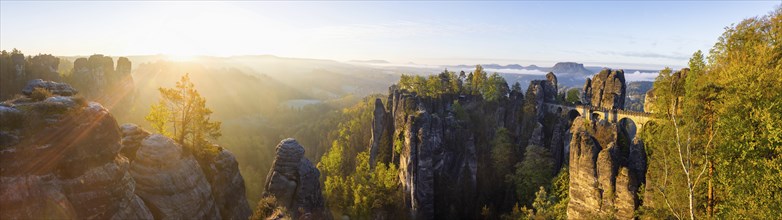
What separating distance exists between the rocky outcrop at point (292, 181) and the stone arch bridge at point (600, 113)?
161 feet

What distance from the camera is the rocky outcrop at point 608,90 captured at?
65812 mm

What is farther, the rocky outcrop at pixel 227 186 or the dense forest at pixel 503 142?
the rocky outcrop at pixel 227 186

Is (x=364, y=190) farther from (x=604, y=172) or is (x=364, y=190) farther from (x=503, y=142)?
(x=604, y=172)

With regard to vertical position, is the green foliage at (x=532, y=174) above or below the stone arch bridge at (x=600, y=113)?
below

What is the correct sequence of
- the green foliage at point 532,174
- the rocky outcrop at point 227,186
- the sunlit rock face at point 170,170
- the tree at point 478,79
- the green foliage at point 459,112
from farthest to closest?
the tree at point 478,79 < the green foliage at point 459,112 < the green foliage at point 532,174 < the rocky outcrop at point 227,186 < the sunlit rock face at point 170,170

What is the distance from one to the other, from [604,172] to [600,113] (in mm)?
32466

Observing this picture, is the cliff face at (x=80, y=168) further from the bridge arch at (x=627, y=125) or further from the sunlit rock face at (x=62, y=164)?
the bridge arch at (x=627, y=125)

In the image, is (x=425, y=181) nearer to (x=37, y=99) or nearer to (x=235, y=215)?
(x=235, y=215)

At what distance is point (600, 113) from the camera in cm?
6719

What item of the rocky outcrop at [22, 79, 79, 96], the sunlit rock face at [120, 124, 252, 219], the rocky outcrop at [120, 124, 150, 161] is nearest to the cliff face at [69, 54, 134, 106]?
the sunlit rock face at [120, 124, 252, 219]

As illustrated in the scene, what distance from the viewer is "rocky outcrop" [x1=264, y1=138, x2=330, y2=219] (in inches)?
1211

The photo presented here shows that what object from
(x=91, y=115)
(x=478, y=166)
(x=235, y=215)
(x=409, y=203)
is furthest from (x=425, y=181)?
(x=91, y=115)

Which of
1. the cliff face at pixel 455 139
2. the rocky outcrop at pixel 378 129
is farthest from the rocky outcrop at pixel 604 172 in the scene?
the rocky outcrop at pixel 378 129

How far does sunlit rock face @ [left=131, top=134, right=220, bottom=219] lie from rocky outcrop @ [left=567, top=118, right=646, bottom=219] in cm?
3985
